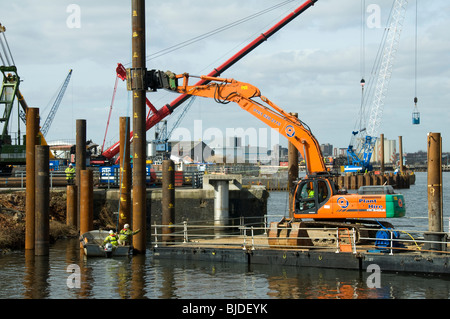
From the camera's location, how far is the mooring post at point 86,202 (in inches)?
1146

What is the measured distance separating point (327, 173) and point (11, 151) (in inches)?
1345

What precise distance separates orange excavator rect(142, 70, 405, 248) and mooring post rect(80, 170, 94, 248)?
6.06 m

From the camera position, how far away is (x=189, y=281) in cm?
2206

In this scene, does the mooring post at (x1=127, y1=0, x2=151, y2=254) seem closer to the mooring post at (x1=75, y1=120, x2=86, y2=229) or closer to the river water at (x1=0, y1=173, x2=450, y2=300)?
the river water at (x1=0, y1=173, x2=450, y2=300)

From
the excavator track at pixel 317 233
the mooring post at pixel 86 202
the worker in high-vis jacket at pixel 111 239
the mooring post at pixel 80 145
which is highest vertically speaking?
the mooring post at pixel 80 145

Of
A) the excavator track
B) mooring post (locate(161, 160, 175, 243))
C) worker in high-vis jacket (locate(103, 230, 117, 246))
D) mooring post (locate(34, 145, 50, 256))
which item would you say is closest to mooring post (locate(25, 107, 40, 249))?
mooring post (locate(34, 145, 50, 256))

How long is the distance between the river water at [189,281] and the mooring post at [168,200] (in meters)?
2.96

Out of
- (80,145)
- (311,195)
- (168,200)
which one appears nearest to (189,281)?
(311,195)

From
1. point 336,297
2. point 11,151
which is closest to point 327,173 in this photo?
point 336,297

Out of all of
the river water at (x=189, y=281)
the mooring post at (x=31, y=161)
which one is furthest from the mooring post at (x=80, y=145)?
the river water at (x=189, y=281)

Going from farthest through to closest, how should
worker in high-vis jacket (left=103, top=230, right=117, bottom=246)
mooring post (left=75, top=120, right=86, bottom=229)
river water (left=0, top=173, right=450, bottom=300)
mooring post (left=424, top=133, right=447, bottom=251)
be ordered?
mooring post (left=75, top=120, right=86, bottom=229) → worker in high-vis jacket (left=103, top=230, right=117, bottom=246) → mooring post (left=424, top=133, right=447, bottom=251) → river water (left=0, top=173, right=450, bottom=300)

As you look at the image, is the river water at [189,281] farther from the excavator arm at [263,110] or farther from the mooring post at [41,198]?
the excavator arm at [263,110]

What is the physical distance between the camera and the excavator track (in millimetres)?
23859
